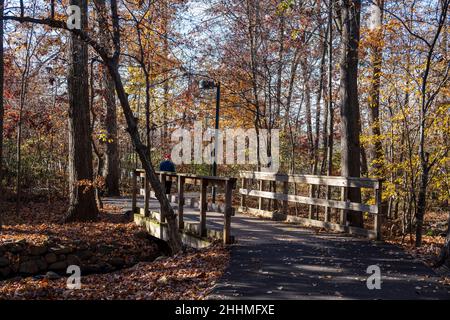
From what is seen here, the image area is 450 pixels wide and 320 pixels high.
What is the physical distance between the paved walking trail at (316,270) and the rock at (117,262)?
8.52 feet

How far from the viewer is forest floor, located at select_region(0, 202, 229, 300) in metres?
6.30

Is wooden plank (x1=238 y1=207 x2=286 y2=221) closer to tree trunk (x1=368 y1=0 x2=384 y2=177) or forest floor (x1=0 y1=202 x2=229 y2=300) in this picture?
forest floor (x1=0 y1=202 x2=229 y2=300)

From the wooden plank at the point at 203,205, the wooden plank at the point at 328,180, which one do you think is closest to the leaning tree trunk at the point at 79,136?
the wooden plank at the point at 203,205

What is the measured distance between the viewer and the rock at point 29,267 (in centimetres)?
906

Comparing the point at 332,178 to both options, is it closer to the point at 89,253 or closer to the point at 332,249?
the point at 332,249

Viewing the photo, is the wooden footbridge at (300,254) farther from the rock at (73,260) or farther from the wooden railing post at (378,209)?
the rock at (73,260)

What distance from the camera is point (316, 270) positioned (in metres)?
6.57

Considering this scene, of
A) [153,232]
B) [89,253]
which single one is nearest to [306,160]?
[153,232]

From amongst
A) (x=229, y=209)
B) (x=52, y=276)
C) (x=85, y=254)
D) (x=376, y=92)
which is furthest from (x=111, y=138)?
(x=229, y=209)

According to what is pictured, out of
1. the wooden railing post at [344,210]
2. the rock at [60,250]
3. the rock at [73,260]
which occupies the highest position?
the wooden railing post at [344,210]

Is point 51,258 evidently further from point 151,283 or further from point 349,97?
point 349,97
